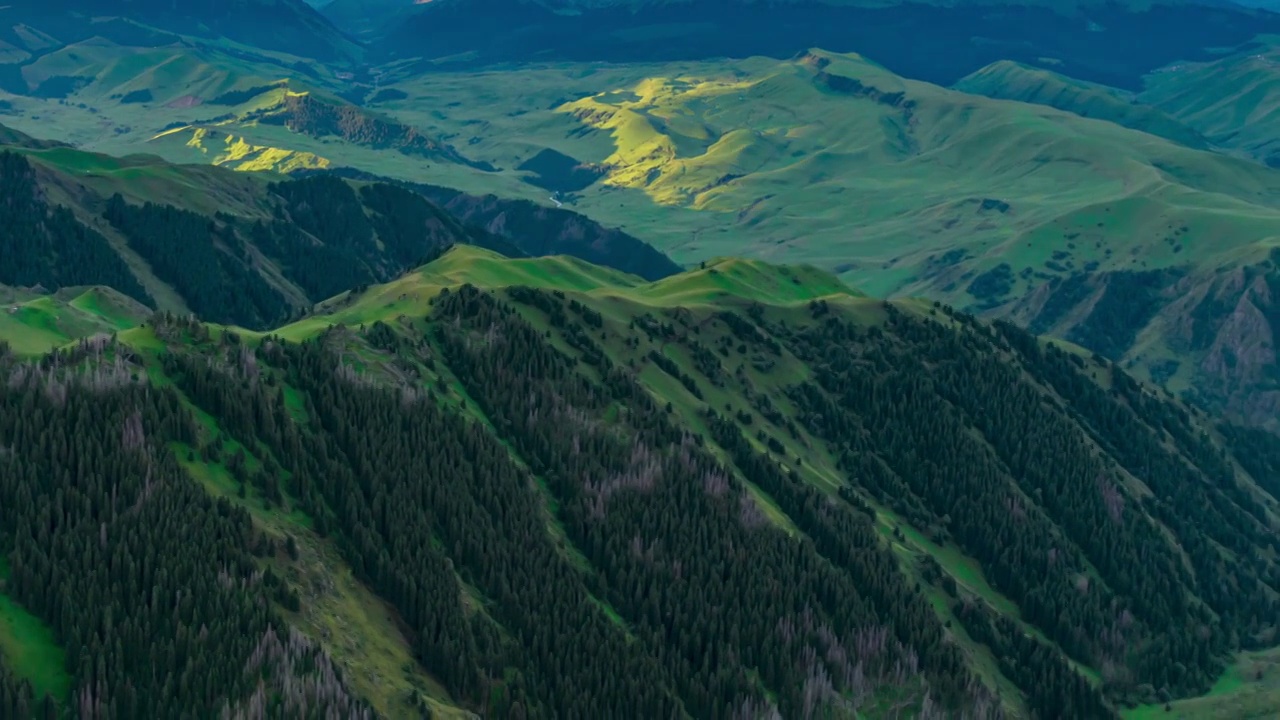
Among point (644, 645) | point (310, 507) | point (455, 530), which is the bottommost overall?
point (644, 645)

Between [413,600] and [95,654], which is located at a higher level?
[95,654]

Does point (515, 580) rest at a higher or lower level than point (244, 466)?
lower

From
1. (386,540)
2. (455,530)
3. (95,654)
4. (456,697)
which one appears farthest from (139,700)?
(455,530)

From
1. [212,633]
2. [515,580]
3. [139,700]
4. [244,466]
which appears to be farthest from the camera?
[515,580]

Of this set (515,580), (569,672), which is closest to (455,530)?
(515,580)

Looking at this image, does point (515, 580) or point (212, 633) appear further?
point (515, 580)

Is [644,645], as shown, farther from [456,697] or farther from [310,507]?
[310,507]

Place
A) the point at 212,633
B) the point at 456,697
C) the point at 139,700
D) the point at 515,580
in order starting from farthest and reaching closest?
the point at 515,580, the point at 456,697, the point at 212,633, the point at 139,700

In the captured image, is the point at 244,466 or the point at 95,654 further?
the point at 244,466

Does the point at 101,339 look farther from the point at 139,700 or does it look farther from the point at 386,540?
the point at 139,700
